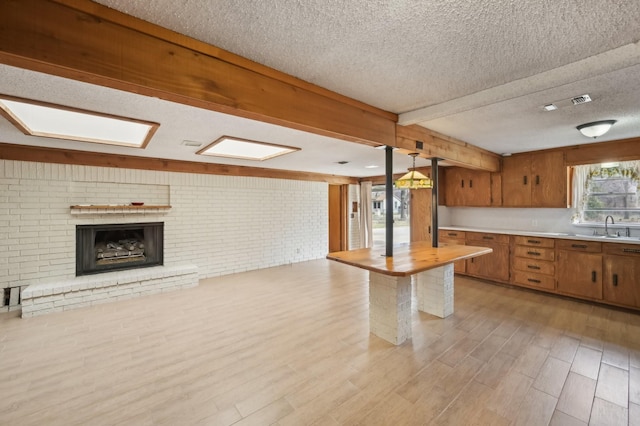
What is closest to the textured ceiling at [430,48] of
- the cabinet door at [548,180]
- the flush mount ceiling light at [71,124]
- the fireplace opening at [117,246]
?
the flush mount ceiling light at [71,124]

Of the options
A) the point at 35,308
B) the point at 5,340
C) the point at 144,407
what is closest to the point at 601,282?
the point at 144,407

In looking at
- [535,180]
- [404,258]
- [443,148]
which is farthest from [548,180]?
[404,258]

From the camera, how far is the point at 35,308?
11.4 ft

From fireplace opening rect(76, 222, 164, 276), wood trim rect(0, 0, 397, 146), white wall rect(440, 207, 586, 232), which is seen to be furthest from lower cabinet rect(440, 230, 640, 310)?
fireplace opening rect(76, 222, 164, 276)

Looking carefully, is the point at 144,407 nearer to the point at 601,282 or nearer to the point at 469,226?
the point at 601,282

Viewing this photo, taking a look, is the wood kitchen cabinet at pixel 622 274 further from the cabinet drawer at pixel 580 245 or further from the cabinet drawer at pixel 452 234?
the cabinet drawer at pixel 452 234

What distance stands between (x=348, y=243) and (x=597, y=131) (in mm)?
5572

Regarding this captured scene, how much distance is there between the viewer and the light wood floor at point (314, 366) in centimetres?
183

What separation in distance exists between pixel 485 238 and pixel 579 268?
4.13 ft

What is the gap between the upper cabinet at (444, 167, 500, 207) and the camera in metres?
5.12

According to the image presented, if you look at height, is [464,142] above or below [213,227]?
above

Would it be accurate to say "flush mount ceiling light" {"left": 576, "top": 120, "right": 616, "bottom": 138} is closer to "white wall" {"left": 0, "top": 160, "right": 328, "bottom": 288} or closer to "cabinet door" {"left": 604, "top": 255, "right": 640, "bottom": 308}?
"cabinet door" {"left": 604, "top": 255, "right": 640, "bottom": 308}

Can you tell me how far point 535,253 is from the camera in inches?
167

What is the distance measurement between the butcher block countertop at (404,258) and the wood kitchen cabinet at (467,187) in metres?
2.27
